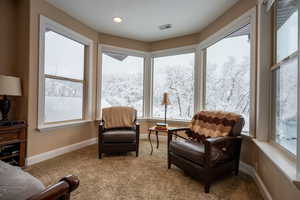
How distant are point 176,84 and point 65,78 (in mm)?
2418

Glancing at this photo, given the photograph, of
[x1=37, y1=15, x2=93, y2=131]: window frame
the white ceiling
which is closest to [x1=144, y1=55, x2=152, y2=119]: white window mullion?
the white ceiling

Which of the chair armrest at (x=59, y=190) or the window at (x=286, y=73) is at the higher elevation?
the window at (x=286, y=73)

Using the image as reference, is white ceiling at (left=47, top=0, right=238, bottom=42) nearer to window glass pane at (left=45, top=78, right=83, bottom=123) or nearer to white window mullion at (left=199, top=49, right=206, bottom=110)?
white window mullion at (left=199, top=49, right=206, bottom=110)

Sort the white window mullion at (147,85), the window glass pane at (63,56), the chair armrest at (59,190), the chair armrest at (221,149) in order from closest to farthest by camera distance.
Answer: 1. the chair armrest at (59,190)
2. the chair armrest at (221,149)
3. the window glass pane at (63,56)
4. the white window mullion at (147,85)

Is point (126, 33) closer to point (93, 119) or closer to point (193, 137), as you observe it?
point (93, 119)

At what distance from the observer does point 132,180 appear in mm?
2061

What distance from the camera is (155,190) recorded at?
6.06 ft

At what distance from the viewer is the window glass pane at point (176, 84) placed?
12.3ft

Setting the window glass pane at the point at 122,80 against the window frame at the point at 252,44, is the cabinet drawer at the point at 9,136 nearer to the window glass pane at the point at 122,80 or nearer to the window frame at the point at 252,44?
the window glass pane at the point at 122,80

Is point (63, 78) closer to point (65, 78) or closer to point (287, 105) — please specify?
point (65, 78)

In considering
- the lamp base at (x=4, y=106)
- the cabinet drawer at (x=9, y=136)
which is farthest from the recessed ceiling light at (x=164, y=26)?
the cabinet drawer at (x=9, y=136)

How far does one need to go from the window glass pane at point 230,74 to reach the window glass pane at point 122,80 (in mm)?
1714

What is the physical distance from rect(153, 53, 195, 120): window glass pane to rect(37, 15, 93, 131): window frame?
63.6 inches

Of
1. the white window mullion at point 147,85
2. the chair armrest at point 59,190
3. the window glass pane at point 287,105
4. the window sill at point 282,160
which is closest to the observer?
the chair armrest at point 59,190
